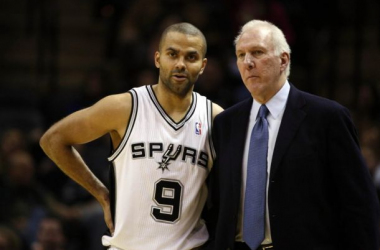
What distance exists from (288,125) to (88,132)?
1274 mm

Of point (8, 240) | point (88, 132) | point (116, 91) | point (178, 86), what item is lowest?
point (8, 240)

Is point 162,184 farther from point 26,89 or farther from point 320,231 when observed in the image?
point 26,89

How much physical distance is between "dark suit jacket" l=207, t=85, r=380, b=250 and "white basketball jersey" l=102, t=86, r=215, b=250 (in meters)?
0.70

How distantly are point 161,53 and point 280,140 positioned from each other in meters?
1.04

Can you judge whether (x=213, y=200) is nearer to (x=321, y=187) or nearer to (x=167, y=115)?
(x=167, y=115)

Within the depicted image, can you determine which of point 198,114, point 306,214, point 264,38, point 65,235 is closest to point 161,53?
point 198,114

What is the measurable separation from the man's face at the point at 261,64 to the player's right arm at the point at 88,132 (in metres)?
0.84

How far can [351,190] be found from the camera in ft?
14.0

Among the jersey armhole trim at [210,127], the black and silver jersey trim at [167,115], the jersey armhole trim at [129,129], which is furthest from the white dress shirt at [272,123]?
the jersey armhole trim at [129,129]

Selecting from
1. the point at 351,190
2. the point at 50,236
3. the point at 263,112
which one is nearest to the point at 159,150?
the point at 263,112

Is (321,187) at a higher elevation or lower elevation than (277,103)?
lower

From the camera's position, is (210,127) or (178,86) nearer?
(178,86)

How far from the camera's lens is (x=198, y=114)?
5.08 meters

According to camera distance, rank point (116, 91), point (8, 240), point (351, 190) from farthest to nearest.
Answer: point (116, 91)
point (8, 240)
point (351, 190)
